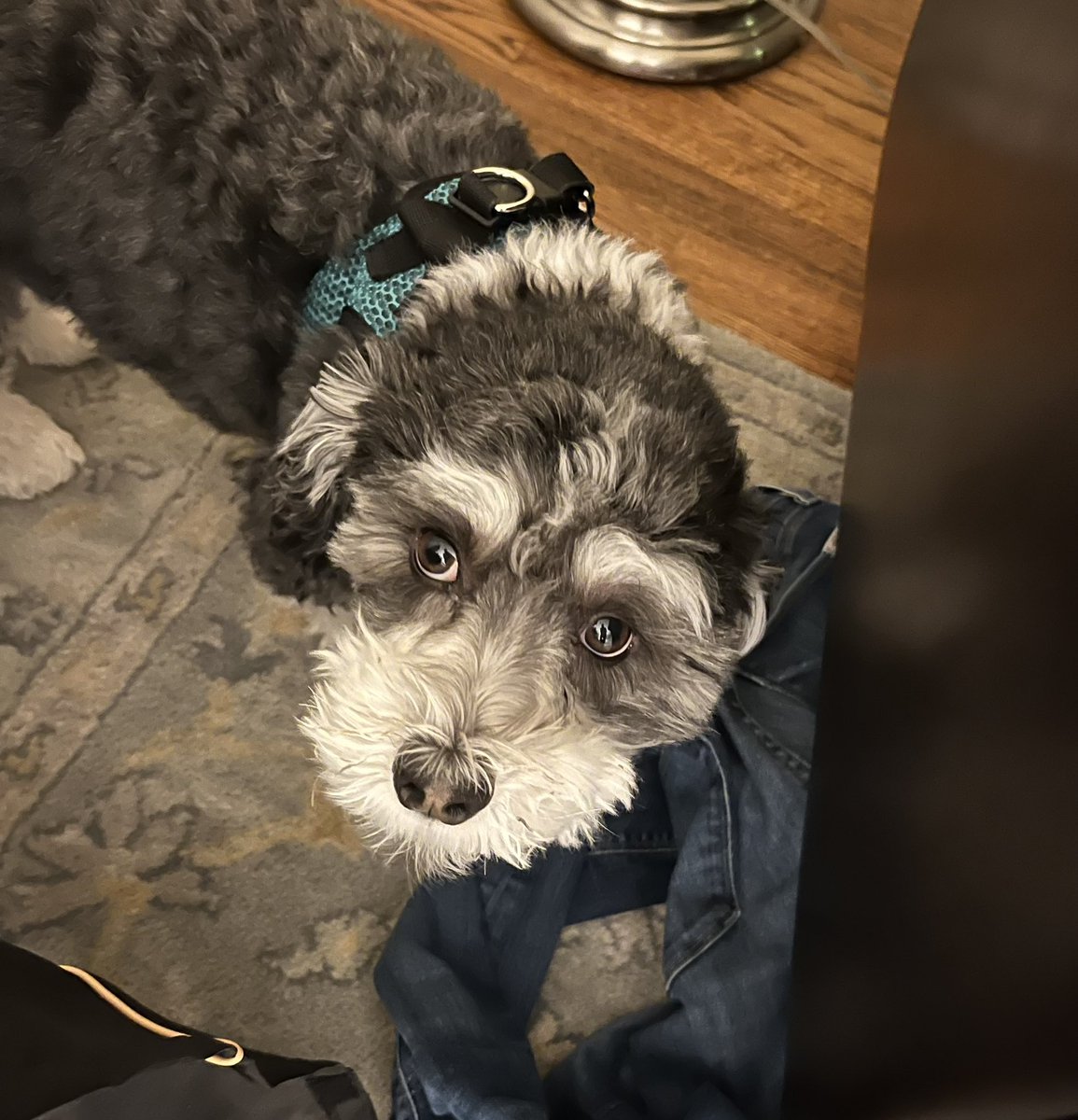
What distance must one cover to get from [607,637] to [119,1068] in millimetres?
726

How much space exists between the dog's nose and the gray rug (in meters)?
0.59

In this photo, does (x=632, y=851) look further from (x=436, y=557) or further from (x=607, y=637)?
(x=436, y=557)

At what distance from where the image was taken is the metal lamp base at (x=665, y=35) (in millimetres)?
2646

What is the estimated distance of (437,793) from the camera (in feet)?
4.15

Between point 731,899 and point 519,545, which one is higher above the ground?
point 519,545

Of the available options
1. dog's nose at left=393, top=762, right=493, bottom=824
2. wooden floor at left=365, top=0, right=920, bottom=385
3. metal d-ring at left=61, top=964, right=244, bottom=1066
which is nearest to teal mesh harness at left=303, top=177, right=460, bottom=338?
dog's nose at left=393, top=762, right=493, bottom=824

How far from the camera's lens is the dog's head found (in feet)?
4.17

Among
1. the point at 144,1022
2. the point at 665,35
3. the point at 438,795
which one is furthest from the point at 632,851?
the point at 665,35

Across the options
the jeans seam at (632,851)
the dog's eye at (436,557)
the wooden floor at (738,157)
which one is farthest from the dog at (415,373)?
the wooden floor at (738,157)

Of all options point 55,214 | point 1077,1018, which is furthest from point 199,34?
point 1077,1018

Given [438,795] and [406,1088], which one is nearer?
[438,795]

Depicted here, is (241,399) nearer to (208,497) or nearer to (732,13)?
(208,497)

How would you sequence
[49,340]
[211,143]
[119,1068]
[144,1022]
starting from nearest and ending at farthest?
[119,1068], [144,1022], [211,143], [49,340]

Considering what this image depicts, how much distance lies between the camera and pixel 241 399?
1.71m
